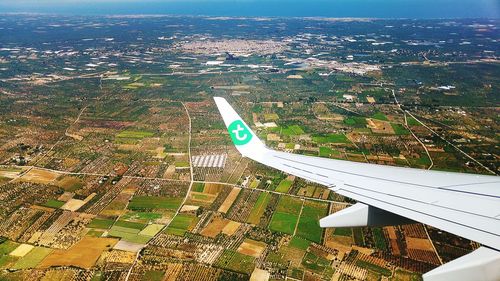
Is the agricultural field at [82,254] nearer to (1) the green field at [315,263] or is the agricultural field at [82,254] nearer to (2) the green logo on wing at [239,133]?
(1) the green field at [315,263]

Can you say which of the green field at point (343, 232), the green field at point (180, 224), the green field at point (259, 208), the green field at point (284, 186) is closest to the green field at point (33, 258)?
the green field at point (180, 224)

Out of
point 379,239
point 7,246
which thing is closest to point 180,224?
point 7,246

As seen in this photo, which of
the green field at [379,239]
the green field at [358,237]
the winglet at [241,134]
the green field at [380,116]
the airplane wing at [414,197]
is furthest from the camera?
the green field at [380,116]

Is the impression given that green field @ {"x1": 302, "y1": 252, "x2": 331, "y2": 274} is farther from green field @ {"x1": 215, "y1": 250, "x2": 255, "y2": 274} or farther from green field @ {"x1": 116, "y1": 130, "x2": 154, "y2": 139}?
green field @ {"x1": 116, "y1": 130, "x2": 154, "y2": 139}

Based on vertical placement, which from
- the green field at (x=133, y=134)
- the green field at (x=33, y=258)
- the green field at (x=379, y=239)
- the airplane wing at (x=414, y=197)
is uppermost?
the airplane wing at (x=414, y=197)

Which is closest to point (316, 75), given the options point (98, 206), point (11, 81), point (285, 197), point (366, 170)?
point (285, 197)

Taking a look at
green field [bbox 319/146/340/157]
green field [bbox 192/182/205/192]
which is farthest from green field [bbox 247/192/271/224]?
green field [bbox 319/146/340/157]
